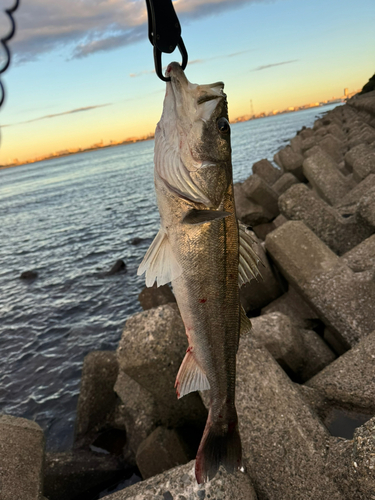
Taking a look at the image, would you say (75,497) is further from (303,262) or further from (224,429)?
(303,262)

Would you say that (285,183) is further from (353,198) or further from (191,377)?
(191,377)

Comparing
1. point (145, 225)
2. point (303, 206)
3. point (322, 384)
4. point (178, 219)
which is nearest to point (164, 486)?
point (322, 384)

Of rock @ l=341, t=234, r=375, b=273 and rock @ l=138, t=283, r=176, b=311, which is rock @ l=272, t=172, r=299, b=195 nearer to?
rock @ l=138, t=283, r=176, b=311

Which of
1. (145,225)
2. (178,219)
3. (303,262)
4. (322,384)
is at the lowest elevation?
(145,225)

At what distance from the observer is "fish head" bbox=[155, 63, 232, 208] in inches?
87.0

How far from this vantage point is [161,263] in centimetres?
230


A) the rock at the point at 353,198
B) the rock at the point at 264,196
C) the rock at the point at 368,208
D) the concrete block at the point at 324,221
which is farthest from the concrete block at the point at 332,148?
the rock at the point at 368,208

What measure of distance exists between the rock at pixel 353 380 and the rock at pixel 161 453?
164cm

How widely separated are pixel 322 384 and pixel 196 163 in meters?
2.63

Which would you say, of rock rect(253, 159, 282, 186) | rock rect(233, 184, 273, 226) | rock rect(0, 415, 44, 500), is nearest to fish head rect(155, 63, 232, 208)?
rock rect(0, 415, 44, 500)

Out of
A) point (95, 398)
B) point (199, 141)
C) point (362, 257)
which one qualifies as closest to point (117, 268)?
point (95, 398)

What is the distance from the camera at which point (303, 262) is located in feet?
17.1

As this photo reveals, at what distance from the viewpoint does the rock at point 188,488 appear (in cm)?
273

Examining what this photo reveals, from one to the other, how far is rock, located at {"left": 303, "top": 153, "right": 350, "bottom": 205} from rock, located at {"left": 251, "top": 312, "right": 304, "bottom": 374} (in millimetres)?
5287
